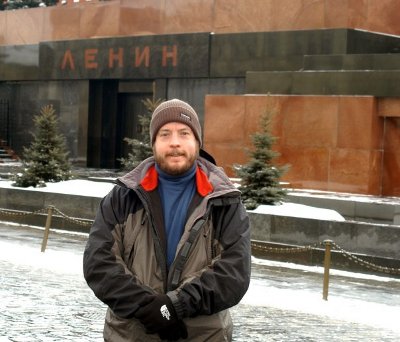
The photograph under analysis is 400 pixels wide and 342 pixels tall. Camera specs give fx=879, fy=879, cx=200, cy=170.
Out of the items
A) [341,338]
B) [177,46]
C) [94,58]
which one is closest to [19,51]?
[94,58]

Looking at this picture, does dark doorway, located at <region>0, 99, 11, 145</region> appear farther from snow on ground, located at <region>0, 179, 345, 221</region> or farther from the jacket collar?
the jacket collar

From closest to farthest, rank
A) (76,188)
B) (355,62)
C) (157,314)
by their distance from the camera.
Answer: (157,314), (76,188), (355,62)

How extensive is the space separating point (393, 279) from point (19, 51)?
2292cm

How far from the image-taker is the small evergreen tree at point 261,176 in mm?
16219

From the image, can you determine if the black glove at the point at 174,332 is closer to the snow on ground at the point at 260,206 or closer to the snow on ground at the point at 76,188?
the snow on ground at the point at 260,206

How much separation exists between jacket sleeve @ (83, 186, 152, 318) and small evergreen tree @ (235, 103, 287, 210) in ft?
40.1

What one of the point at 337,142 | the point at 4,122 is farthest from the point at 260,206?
the point at 4,122

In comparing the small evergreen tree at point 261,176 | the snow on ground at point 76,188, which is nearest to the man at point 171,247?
the small evergreen tree at point 261,176

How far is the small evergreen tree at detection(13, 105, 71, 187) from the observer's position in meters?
20.4

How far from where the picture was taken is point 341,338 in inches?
339

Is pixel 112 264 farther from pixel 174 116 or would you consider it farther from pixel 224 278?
pixel 174 116

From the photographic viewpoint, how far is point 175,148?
3.92 meters

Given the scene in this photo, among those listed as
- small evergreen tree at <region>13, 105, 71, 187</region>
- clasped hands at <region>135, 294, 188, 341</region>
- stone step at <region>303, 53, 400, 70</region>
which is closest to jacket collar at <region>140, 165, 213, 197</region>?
clasped hands at <region>135, 294, 188, 341</region>

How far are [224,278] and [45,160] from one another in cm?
1753
